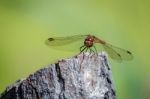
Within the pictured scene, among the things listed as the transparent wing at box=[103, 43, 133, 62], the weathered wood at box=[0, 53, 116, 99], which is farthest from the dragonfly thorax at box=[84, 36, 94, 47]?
the weathered wood at box=[0, 53, 116, 99]

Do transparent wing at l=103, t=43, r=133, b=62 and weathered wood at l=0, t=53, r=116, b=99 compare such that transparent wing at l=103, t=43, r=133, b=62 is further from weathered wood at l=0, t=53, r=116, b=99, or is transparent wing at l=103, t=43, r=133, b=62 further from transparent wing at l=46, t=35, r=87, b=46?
weathered wood at l=0, t=53, r=116, b=99

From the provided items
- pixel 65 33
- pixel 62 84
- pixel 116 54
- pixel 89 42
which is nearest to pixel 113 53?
pixel 116 54

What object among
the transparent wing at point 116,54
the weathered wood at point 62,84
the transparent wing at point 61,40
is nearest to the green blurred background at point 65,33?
the transparent wing at point 61,40

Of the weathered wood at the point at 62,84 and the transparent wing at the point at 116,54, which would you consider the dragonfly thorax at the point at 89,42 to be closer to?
the transparent wing at the point at 116,54

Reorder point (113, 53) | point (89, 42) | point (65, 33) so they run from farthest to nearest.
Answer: point (65, 33)
point (113, 53)
point (89, 42)

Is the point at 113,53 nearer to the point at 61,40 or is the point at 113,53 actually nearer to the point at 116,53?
the point at 116,53
